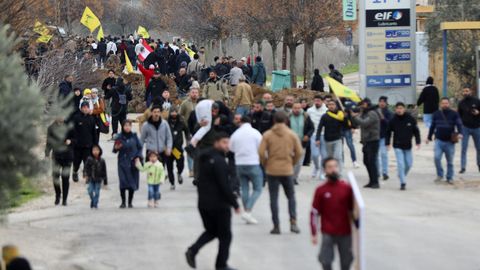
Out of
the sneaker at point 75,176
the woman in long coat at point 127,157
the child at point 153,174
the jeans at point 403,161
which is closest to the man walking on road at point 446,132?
the jeans at point 403,161

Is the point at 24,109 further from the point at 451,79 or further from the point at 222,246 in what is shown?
the point at 451,79

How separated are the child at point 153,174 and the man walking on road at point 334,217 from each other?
284 inches

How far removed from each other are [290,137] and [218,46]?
50.6 metres

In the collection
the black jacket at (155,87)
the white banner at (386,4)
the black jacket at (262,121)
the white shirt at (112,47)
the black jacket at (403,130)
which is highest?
the white banner at (386,4)

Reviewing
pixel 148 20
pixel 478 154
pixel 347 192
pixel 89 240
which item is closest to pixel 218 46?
pixel 148 20

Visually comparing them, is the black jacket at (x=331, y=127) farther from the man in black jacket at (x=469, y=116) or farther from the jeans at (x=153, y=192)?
the jeans at (x=153, y=192)

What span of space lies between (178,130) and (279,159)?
6.16 meters

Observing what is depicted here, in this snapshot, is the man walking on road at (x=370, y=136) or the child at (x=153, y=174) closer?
the child at (x=153, y=174)

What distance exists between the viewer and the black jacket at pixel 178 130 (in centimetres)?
2219

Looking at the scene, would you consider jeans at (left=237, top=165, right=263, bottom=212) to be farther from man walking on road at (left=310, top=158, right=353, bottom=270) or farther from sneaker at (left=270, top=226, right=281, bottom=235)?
man walking on road at (left=310, top=158, right=353, bottom=270)

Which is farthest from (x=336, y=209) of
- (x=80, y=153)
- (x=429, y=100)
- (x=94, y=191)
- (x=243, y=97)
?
(x=429, y=100)

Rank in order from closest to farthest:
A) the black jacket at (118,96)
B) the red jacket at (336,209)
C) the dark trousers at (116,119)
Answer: the red jacket at (336,209), the black jacket at (118,96), the dark trousers at (116,119)

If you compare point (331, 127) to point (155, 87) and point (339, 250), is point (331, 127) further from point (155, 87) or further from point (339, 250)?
point (155, 87)

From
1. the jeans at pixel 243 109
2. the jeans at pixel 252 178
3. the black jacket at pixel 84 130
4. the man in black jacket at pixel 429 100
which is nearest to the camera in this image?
the jeans at pixel 252 178
